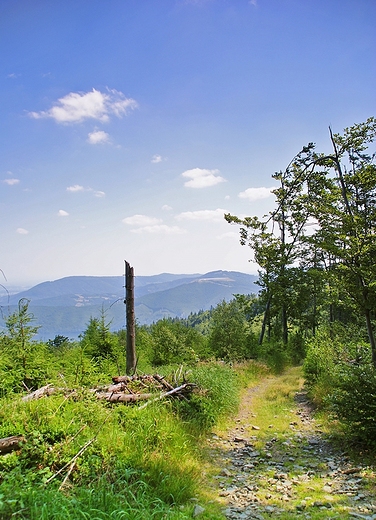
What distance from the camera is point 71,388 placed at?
653cm

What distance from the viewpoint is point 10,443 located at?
424cm

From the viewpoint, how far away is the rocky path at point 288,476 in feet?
Result: 14.0

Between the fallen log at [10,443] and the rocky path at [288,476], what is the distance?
288cm

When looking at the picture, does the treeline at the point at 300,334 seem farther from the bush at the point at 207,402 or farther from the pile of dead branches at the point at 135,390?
the bush at the point at 207,402

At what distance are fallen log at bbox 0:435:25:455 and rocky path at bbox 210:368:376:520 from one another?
9.43 feet

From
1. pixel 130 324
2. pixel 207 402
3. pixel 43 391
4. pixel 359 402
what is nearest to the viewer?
pixel 359 402

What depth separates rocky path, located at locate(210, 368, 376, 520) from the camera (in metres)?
4.26

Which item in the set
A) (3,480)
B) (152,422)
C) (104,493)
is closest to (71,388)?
(152,422)

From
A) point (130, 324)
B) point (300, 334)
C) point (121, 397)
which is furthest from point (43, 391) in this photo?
point (300, 334)

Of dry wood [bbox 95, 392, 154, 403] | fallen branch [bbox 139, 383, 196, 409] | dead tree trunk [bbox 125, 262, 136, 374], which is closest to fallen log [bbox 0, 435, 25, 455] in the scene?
dry wood [bbox 95, 392, 154, 403]

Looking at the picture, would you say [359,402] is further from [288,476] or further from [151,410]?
[151,410]

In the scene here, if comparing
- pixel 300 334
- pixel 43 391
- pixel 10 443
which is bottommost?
pixel 300 334

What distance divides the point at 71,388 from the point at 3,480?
8.87 feet

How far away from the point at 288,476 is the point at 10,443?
4351mm
